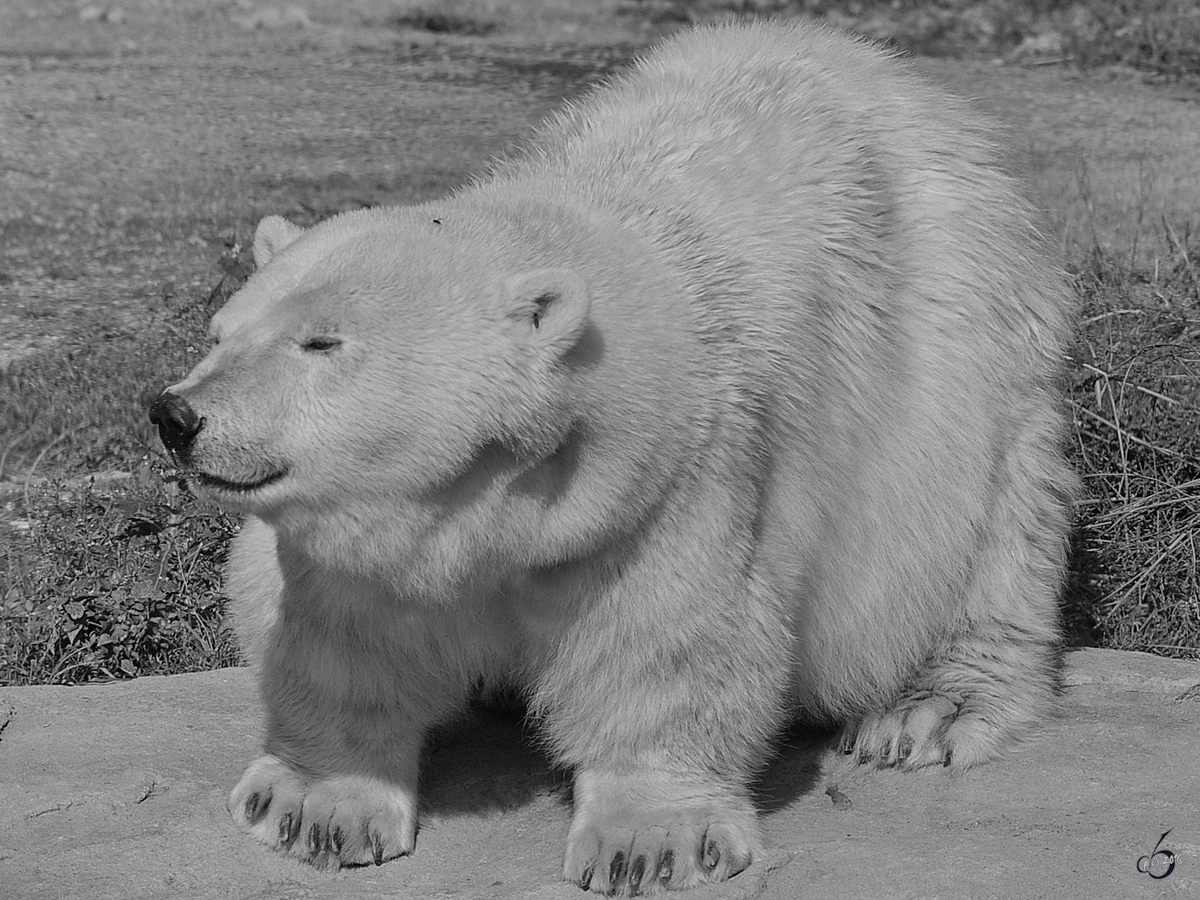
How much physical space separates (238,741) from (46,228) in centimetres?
402

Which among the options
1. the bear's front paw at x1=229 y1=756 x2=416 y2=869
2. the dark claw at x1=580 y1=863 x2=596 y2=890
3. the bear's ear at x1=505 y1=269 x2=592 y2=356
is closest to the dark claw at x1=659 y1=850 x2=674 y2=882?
the dark claw at x1=580 y1=863 x2=596 y2=890

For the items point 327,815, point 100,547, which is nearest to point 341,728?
point 327,815

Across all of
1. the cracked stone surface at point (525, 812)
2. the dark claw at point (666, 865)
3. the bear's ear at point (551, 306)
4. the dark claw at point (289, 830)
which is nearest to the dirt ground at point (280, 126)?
the cracked stone surface at point (525, 812)

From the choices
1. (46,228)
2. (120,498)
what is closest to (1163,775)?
(120,498)

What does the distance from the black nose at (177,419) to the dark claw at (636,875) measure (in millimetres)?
1214

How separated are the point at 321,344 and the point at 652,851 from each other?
4.00ft

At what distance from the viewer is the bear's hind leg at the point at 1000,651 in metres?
3.86

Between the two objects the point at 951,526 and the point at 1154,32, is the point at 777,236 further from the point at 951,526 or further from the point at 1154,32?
the point at 1154,32

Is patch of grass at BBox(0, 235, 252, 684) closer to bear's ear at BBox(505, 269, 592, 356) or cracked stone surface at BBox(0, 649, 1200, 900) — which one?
cracked stone surface at BBox(0, 649, 1200, 900)

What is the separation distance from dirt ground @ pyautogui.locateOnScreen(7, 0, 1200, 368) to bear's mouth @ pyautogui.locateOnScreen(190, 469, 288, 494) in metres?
3.35

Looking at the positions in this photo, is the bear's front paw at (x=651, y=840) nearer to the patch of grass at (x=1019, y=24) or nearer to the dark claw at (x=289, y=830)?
the dark claw at (x=289, y=830)

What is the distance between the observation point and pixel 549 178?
3471mm

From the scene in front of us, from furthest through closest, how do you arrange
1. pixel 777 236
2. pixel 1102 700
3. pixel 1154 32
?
1. pixel 1154 32
2. pixel 1102 700
3. pixel 777 236

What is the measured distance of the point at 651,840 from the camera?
323cm
